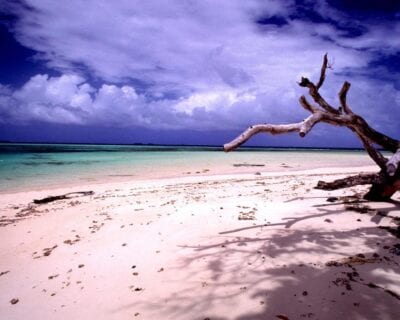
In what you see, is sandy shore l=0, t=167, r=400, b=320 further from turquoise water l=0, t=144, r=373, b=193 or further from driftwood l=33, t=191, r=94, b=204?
turquoise water l=0, t=144, r=373, b=193

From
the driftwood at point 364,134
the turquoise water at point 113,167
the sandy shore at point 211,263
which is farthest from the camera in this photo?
the turquoise water at point 113,167

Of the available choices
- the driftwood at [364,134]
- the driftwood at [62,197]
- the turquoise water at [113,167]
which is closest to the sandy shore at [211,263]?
the driftwood at [364,134]

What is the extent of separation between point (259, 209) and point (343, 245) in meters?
2.70

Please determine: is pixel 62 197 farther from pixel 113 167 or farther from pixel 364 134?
pixel 113 167

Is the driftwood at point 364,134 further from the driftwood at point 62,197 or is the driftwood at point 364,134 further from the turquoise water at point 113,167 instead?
the turquoise water at point 113,167

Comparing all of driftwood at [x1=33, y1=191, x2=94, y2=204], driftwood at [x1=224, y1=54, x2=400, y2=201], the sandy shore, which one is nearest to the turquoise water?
driftwood at [x1=33, y1=191, x2=94, y2=204]

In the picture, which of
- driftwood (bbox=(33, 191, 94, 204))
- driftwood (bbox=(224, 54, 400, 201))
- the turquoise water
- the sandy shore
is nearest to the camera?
the sandy shore

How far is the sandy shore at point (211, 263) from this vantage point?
11.0ft

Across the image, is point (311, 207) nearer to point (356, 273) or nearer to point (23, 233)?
point (356, 273)

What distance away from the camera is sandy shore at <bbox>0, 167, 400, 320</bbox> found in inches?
132

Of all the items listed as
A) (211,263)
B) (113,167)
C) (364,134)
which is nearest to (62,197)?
(211,263)

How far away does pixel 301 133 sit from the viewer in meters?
4.59

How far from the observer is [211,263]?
4.42m

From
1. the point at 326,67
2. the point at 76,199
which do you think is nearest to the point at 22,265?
the point at 76,199
